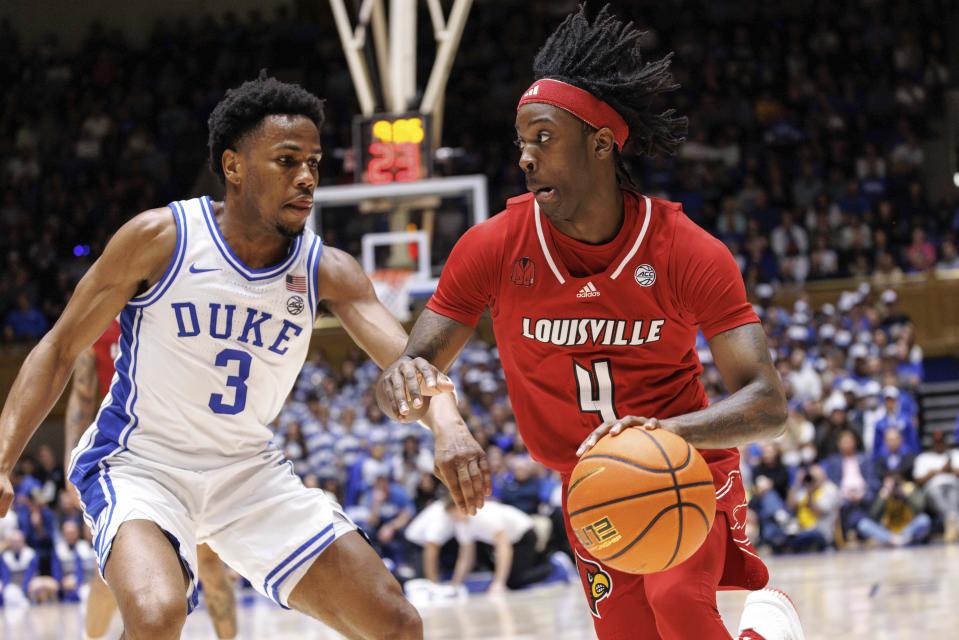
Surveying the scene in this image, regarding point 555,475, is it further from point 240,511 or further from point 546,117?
point 546,117

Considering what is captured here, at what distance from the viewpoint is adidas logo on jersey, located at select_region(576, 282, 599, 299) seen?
3893mm

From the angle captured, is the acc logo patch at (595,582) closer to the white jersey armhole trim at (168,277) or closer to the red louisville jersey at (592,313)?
the red louisville jersey at (592,313)

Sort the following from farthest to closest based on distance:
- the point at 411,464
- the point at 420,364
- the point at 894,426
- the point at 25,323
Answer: the point at 25,323 → the point at 894,426 → the point at 411,464 → the point at 420,364

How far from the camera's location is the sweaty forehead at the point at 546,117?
3811 millimetres

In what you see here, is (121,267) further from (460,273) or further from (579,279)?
(579,279)

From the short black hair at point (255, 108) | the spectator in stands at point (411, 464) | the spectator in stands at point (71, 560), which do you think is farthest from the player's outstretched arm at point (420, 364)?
the spectator in stands at point (71, 560)

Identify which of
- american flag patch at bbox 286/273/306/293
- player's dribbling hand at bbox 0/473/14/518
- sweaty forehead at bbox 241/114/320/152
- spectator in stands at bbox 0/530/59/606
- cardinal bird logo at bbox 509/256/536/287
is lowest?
spectator in stands at bbox 0/530/59/606

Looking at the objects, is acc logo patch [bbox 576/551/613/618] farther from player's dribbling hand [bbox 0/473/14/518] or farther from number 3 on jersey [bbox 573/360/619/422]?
player's dribbling hand [bbox 0/473/14/518]

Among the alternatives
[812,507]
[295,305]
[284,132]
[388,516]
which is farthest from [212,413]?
[812,507]

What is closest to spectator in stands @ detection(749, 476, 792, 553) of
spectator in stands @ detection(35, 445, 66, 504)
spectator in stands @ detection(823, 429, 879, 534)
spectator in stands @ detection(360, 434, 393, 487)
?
spectator in stands @ detection(823, 429, 879, 534)

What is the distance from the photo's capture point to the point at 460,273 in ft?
13.0

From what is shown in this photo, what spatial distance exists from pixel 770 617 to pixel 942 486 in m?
9.79

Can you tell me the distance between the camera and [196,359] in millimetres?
4402

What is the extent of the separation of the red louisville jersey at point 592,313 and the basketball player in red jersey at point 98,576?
101 inches
